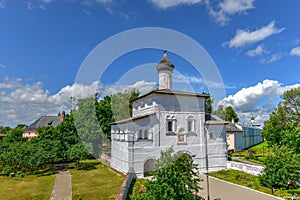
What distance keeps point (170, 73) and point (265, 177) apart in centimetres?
1370

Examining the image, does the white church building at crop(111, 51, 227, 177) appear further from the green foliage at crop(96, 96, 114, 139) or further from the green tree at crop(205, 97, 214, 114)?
the green tree at crop(205, 97, 214, 114)

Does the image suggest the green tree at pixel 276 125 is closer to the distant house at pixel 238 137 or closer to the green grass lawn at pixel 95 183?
the distant house at pixel 238 137

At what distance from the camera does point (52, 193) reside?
1570 centimetres

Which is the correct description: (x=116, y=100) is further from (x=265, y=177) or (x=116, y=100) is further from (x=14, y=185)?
(x=265, y=177)

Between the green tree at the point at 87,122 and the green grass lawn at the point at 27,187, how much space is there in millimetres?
7825

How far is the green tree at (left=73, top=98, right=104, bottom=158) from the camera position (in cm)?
2969

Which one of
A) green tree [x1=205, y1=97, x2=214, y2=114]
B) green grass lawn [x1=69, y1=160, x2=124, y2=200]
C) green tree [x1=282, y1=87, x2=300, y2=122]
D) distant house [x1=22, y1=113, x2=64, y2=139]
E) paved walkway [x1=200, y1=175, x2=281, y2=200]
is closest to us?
paved walkway [x1=200, y1=175, x2=281, y2=200]

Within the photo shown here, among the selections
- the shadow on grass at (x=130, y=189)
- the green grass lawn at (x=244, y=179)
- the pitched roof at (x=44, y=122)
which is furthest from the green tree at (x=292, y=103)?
the pitched roof at (x=44, y=122)

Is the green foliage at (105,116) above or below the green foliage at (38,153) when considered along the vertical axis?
above

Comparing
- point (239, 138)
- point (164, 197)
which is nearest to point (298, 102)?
point (239, 138)

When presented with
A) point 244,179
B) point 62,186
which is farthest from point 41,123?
point 244,179

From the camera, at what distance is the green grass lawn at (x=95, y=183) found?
1509cm

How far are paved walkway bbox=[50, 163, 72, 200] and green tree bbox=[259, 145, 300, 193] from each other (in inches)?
597

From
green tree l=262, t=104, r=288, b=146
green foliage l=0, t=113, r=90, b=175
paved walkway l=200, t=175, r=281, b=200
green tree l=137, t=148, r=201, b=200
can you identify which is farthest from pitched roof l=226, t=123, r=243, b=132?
green tree l=137, t=148, r=201, b=200
